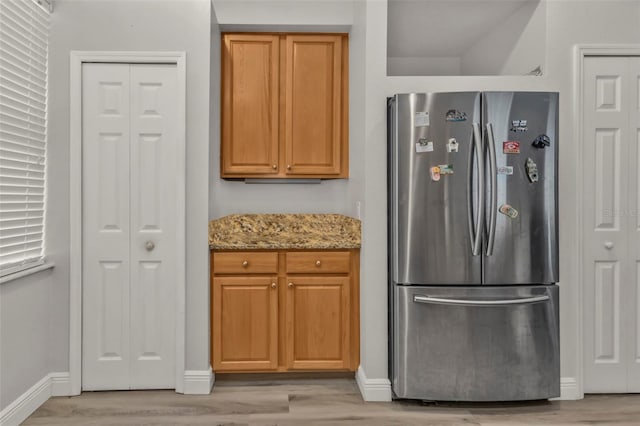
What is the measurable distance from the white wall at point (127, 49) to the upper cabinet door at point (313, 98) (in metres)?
0.62

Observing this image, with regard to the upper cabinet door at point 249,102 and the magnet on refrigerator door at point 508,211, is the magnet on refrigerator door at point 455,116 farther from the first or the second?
the upper cabinet door at point 249,102

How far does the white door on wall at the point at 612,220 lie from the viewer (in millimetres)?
2871

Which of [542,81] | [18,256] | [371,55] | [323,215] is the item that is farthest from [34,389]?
[542,81]

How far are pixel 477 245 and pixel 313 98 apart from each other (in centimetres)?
150

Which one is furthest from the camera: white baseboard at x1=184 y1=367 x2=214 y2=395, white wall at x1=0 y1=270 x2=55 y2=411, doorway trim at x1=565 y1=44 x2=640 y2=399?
white baseboard at x1=184 y1=367 x2=214 y2=395

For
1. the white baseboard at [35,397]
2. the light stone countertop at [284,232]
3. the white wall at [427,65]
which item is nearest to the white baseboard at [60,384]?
the white baseboard at [35,397]

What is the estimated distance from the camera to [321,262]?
3.17 metres

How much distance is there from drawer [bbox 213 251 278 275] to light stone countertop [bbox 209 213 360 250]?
0.05 m

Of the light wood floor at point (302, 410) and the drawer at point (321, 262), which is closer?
the light wood floor at point (302, 410)

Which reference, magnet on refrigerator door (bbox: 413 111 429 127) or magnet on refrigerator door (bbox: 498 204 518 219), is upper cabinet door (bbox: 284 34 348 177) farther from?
magnet on refrigerator door (bbox: 498 204 518 219)

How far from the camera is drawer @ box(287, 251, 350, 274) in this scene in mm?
3164

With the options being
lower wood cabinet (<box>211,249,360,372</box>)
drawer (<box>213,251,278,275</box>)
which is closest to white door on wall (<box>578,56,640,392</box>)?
lower wood cabinet (<box>211,249,360,372</box>)

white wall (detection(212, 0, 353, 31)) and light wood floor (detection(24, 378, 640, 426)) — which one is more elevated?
white wall (detection(212, 0, 353, 31))

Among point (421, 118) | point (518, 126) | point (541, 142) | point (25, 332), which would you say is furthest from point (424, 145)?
point (25, 332)
